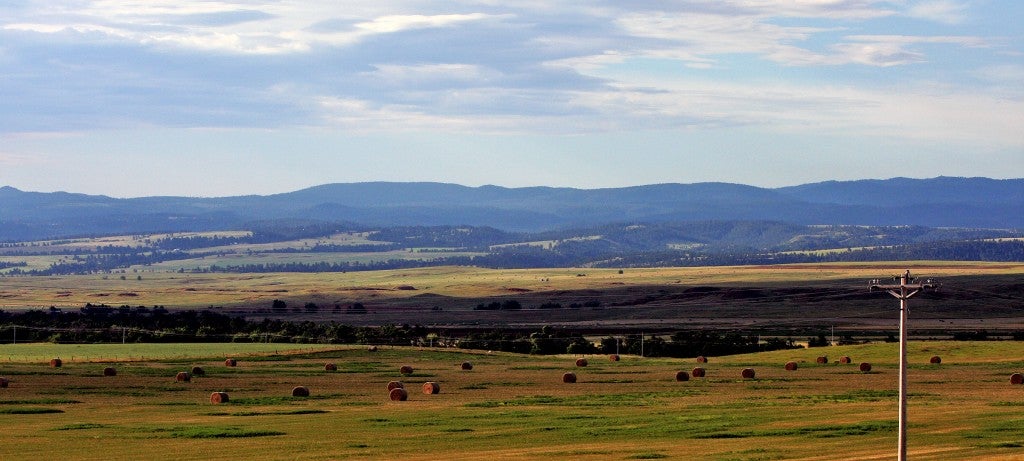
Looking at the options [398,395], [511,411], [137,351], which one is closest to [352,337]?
[137,351]

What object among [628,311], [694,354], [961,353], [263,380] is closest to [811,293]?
[628,311]

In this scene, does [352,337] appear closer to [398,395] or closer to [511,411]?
[398,395]

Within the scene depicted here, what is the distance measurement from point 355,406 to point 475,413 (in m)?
5.62

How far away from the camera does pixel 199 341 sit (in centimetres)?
10950

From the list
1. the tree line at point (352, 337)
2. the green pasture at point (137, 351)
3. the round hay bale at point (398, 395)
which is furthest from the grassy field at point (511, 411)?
the tree line at point (352, 337)

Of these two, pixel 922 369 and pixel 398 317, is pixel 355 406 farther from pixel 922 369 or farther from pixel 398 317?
pixel 398 317

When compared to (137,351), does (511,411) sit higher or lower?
higher

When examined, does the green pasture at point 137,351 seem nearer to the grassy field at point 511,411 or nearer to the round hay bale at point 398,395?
the grassy field at point 511,411

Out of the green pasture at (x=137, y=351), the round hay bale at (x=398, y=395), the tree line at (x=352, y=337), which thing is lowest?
the tree line at (x=352, y=337)

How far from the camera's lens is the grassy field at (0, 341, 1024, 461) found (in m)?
38.3

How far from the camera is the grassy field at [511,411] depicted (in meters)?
38.3

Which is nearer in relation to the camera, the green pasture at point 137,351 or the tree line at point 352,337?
the green pasture at point 137,351

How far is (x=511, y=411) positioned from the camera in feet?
164

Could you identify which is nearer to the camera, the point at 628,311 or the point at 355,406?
the point at 355,406
